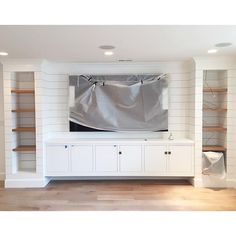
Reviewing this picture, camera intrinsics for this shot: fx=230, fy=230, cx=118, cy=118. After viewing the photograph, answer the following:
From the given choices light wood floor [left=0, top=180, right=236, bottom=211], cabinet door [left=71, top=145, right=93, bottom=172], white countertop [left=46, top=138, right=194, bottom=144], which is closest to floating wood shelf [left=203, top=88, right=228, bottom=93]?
white countertop [left=46, top=138, right=194, bottom=144]

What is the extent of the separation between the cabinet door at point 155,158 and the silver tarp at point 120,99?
39 centimetres

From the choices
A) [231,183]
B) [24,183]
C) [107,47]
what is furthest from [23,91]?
[231,183]

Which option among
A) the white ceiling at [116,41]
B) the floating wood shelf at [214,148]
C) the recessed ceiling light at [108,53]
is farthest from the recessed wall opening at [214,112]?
the recessed ceiling light at [108,53]

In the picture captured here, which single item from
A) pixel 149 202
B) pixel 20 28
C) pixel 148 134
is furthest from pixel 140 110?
pixel 20 28

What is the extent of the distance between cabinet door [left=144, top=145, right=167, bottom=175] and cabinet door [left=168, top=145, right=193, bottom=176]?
113mm

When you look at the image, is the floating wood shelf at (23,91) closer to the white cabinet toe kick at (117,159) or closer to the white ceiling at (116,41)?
the white ceiling at (116,41)

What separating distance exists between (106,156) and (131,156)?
44 cm

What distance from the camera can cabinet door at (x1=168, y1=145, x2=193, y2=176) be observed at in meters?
4.05

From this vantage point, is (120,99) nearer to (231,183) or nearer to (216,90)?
(216,90)

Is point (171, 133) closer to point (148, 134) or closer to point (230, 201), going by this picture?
point (148, 134)

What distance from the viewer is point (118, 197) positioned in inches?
140

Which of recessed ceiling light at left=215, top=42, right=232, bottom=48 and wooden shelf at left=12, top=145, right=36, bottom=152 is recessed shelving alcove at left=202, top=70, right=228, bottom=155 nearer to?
recessed ceiling light at left=215, top=42, right=232, bottom=48

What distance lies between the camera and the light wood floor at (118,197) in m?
3.25
